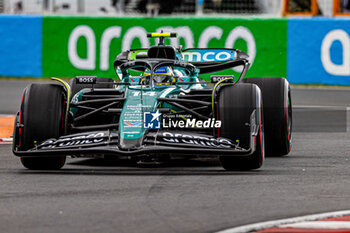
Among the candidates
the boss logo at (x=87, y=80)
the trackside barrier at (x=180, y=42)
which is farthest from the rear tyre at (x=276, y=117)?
the trackside barrier at (x=180, y=42)

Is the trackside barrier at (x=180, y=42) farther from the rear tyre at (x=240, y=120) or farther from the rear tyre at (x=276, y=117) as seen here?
the rear tyre at (x=240, y=120)

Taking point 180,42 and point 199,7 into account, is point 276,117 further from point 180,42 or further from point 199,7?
point 199,7

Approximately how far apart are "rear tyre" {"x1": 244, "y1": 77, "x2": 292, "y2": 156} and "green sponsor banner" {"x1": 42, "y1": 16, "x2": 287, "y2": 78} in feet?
31.6

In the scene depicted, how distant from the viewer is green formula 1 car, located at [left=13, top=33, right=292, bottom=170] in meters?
8.15

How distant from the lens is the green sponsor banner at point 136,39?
65.5ft

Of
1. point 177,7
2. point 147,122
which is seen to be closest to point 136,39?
point 177,7

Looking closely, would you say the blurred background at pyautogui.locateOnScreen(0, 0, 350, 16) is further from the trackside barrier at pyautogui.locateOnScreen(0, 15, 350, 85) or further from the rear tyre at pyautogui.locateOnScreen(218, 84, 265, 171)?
the rear tyre at pyautogui.locateOnScreen(218, 84, 265, 171)

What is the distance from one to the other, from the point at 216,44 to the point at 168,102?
1150cm

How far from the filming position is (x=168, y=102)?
8.77m

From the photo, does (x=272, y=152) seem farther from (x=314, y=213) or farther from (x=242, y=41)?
(x=242, y=41)

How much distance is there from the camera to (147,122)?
8.36 meters

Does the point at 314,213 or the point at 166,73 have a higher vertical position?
the point at 166,73

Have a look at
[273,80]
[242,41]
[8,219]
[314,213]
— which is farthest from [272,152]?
[242,41]

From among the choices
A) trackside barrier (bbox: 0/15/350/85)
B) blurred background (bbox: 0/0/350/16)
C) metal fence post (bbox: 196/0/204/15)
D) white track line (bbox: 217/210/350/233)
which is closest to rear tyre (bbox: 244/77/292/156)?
white track line (bbox: 217/210/350/233)
